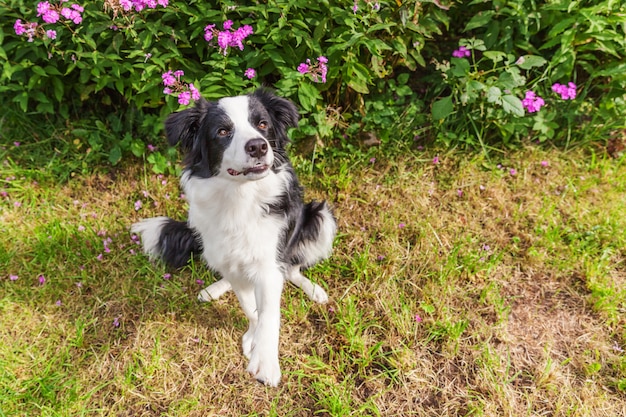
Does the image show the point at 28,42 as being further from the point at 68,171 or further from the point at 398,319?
the point at 398,319

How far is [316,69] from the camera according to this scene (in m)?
2.74

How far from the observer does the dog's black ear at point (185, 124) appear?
2.12m

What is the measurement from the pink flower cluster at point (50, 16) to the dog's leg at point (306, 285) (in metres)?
2.00

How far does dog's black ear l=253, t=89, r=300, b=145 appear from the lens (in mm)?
2297

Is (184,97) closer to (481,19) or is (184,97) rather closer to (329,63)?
(329,63)

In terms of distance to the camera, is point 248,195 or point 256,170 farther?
point 248,195

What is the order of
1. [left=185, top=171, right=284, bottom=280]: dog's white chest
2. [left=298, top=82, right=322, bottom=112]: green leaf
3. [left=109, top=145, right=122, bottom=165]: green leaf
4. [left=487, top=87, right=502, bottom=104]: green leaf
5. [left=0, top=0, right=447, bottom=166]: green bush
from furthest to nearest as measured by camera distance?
[left=109, top=145, right=122, bottom=165]: green leaf < [left=487, top=87, right=502, bottom=104]: green leaf < [left=298, top=82, right=322, bottom=112]: green leaf < [left=0, top=0, right=447, bottom=166]: green bush < [left=185, top=171, right=284, bottom=280]: dog's white chest

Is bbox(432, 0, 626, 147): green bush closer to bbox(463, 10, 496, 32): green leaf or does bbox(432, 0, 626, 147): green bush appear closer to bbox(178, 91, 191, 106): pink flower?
bbox(463, 10, 496, 32): green leaf

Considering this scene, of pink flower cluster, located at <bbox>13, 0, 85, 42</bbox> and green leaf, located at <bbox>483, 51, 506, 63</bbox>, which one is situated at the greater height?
green leaf, located at <bbox>483, 51, 506, 63</bbox>

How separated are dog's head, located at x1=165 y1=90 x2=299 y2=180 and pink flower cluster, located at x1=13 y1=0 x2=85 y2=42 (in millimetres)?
1076

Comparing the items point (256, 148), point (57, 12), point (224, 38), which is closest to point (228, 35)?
point (224, 38)

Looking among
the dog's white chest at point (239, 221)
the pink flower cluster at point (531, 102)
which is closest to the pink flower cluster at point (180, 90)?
the dog's white chest at point (239, 221)

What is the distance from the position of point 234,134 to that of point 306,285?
1.17 metres

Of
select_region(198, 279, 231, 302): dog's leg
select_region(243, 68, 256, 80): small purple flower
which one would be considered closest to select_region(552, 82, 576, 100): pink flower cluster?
select_region(243, 68, 256, 80): small purple flower
